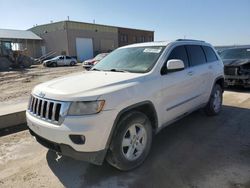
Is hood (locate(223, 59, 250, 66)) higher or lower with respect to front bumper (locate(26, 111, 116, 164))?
higher

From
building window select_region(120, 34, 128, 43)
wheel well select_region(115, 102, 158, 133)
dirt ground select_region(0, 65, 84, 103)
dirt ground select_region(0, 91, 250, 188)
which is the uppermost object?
building window select_region(120, 34, 128, 43)

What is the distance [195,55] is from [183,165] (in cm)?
256

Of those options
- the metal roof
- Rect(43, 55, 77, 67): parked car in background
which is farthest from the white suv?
the metal roof

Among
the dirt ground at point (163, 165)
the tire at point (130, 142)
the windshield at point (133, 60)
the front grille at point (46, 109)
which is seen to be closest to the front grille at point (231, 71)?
the dirt ground at point (163, 165)

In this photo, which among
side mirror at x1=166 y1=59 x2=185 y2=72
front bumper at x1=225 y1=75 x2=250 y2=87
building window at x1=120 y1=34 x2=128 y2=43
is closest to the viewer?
side mirror at x1=166 y1=59 x2=185 y2=72

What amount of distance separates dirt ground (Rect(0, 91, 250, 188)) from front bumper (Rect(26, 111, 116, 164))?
1.76 ft

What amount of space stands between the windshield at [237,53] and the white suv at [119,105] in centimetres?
643

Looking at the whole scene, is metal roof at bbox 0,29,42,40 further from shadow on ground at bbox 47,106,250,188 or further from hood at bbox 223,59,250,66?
shadow on ground at bbox 47,106,250,188

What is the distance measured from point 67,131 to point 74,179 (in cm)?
83

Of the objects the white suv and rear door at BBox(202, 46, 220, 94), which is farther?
rear door at BBox(202, 46, 220, 94)

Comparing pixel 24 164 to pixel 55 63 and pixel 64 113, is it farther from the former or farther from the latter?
pixel 55 63

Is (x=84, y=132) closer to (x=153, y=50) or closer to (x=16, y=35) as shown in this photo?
(x=153, y=50)

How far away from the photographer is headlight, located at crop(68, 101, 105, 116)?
3074 mm

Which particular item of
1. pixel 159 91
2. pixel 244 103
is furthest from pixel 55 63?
pixel 159 91
